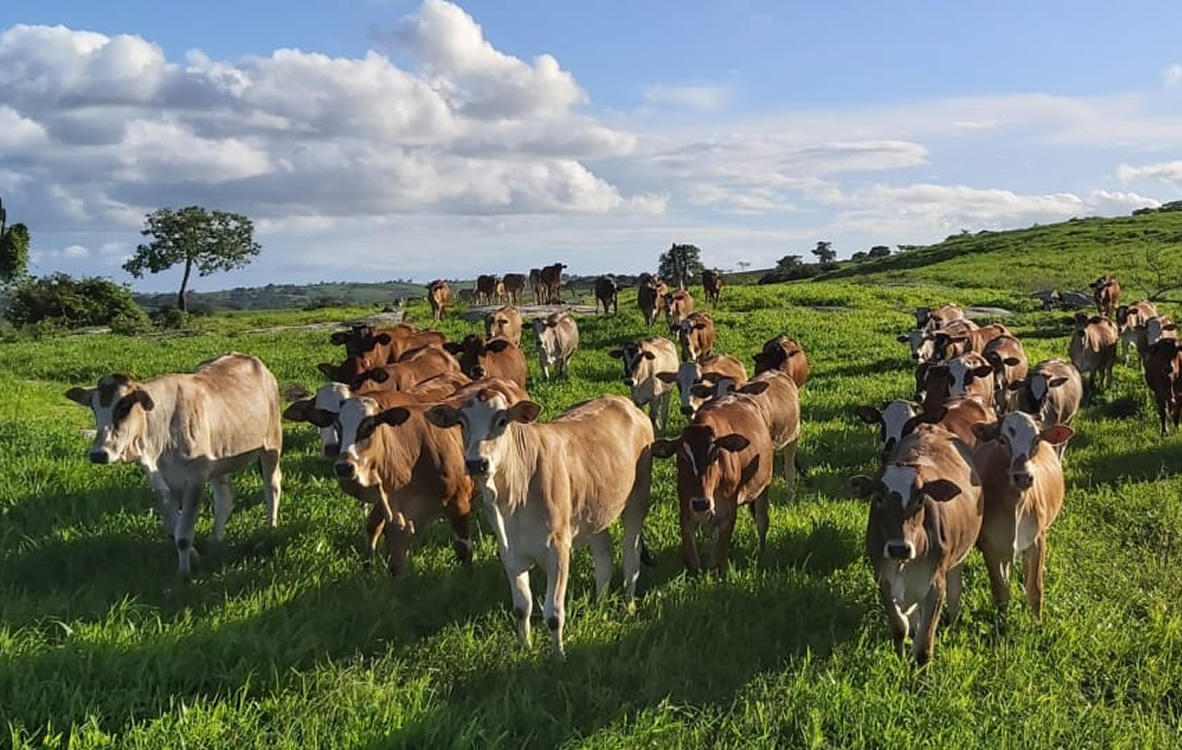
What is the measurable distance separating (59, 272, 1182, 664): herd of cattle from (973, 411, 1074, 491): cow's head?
0.02 meters

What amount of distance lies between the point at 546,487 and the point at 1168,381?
11.7 m

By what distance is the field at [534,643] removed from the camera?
17.9ft

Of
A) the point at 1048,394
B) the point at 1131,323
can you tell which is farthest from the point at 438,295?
the point at 1048,394

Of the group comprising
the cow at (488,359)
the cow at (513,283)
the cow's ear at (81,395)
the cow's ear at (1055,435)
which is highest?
the cow at (513,283)

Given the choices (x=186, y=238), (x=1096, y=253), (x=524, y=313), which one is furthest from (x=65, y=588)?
(x=186, y=238)

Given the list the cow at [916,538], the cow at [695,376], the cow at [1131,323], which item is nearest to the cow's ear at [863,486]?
the cow at [916,538]

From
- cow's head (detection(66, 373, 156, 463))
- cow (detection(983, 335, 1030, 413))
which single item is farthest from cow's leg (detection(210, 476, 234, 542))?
cow (detection(983, 335, 1030, 413))

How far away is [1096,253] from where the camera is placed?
186ft

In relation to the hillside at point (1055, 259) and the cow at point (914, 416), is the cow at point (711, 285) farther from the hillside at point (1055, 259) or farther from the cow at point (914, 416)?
the cow at point (914, 416)

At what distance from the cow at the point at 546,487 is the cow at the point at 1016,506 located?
2.82 meters

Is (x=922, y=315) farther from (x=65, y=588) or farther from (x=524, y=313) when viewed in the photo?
(x=65, y=588)

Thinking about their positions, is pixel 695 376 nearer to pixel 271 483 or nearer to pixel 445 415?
pixel 271 483

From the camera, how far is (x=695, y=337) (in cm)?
2080

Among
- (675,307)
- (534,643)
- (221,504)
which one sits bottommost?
(534,643)
